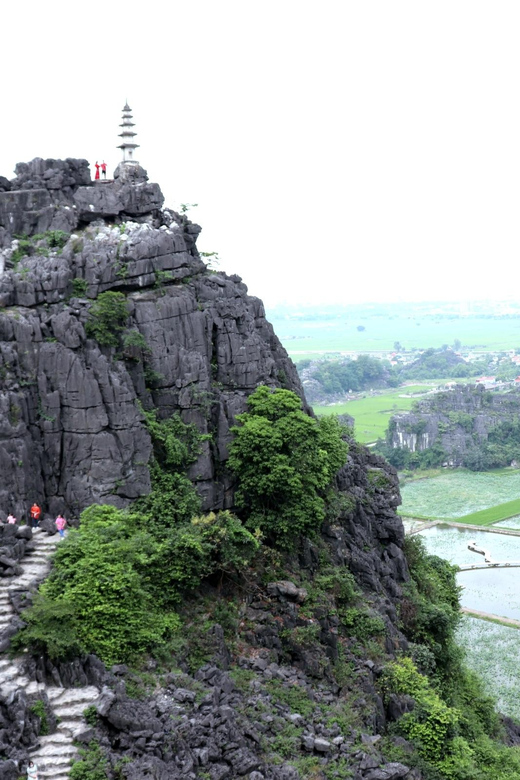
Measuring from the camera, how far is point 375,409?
14362 cm

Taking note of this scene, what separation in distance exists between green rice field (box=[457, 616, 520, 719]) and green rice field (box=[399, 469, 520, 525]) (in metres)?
26.2

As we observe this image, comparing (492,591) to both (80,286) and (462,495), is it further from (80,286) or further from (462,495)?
(80,286)

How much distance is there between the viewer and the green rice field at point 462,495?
77.8 meters

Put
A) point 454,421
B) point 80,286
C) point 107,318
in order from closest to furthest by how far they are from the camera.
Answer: point 107,318, point 80,286, point 454,421

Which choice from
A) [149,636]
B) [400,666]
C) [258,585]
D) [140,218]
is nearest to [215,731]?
[149,636]

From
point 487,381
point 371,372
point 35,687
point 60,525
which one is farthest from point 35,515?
point 371,372

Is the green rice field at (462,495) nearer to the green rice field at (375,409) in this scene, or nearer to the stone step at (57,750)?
the green rice field at (375,409)

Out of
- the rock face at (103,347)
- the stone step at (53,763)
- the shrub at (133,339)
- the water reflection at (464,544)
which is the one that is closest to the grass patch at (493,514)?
the water reflection at (464,544)

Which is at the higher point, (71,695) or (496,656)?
(71,695)

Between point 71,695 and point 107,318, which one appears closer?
point 71,695

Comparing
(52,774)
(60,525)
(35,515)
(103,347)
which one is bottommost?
(52,774)

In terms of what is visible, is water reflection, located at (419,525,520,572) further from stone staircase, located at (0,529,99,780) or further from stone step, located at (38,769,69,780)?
stone step, located at (38,769,69,780)

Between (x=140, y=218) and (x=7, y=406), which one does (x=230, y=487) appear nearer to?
(x=7, y=406)

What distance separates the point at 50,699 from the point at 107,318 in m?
11.2
